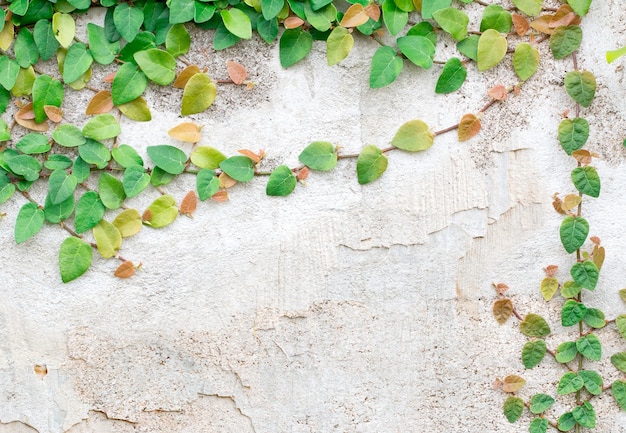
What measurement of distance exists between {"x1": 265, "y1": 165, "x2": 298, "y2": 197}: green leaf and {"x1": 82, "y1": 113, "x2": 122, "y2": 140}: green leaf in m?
0.33

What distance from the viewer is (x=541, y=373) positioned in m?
1.35

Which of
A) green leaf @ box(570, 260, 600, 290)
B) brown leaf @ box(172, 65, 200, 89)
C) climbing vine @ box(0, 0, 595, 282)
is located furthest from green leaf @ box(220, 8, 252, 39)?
green leaf @ box(570, 260, 600, 290)

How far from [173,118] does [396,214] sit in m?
0.51

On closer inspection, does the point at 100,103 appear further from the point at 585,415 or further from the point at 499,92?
the point at 585,415

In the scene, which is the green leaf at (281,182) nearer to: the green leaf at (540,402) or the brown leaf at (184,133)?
the brown leaf at (184,133)

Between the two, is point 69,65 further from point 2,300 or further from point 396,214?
point 396,214

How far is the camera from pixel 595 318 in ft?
4.33

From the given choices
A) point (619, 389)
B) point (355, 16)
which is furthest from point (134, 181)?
point (619, 389)

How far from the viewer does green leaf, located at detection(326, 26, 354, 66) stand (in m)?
1.23

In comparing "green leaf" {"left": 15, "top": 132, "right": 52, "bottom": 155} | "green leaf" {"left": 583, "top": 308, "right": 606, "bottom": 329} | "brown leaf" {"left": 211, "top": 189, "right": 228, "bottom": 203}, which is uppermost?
"green leaf" {"left": 15, "top": 132, "right": 52, "bottom": 155}

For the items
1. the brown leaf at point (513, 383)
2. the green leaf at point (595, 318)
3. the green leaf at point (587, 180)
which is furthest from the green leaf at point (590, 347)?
the green leaf at point (587, 180)

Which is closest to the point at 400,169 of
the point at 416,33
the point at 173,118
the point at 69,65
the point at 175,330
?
the point at 416,33

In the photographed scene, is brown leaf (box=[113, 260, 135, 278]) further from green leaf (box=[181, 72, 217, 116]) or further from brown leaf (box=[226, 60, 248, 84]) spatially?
brown leaf (box=[226, 60, 248, 84])

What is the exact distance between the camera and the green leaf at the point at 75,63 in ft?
4.02
